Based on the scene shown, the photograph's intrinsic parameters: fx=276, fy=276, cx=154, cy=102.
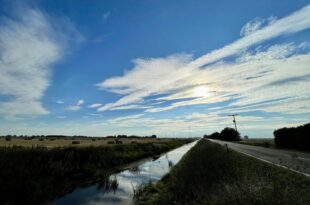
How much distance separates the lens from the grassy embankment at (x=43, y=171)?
60.1ft

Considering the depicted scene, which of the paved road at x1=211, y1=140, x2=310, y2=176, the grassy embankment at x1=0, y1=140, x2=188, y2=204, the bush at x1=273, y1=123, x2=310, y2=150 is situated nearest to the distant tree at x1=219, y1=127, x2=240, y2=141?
the bush at x1=273, y1=123, x2=310, y2=150

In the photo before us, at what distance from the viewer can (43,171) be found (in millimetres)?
24297

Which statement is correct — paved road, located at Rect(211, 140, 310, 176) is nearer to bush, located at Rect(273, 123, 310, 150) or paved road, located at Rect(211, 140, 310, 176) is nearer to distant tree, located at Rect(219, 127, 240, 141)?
bush, located at Rect(273, 123, 310, 150)

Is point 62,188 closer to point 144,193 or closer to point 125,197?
point 125,197

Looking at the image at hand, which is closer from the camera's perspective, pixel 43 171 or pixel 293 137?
pixel 43 171

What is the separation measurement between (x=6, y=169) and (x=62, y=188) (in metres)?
5.25

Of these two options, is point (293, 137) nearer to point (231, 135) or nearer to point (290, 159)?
point (290, 159)

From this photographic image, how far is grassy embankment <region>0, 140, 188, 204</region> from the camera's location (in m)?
18.3

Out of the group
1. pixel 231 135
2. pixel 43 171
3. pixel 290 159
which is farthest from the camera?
pixel 231 135

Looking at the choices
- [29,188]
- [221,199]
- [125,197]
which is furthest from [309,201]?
[29,188]

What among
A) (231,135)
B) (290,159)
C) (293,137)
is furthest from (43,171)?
(231,135)

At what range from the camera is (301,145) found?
116 ft

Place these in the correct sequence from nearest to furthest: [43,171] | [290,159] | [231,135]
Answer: [290,159], [43,171], [231,135]

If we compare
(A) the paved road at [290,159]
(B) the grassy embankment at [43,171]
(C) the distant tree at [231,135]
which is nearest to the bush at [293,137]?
(A) the paved road at [290,159]
